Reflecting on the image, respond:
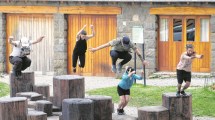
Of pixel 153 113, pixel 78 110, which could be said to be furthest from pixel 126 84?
pixel 78 110

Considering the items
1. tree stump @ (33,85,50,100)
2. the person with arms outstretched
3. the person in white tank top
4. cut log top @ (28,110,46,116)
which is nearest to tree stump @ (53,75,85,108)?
the person with arms outstretched

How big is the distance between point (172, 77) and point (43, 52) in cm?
544

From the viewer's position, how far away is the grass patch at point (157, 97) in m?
23.4

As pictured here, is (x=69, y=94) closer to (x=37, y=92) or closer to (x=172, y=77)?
(x=37, y=92)

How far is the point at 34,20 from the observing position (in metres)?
32.8

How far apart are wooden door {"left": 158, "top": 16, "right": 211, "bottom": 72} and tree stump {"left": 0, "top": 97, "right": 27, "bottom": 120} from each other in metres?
12.1

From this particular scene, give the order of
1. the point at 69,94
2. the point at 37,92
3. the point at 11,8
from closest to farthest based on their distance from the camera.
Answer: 1. the point at 69,94
2. the point at 37,92
3. the point at 11,8

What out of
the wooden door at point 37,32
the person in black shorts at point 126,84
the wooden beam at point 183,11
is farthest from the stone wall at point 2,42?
the person in black shorts at point 126,84

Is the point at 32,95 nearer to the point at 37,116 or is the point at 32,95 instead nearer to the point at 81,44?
the point at 81,44

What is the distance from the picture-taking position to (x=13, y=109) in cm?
1911

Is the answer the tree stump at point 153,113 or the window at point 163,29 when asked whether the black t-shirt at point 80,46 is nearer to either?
the tree stump at point 153,113

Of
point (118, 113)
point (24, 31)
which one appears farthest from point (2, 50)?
point (118, 113)

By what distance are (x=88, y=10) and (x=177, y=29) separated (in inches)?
133

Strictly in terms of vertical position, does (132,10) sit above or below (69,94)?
above
